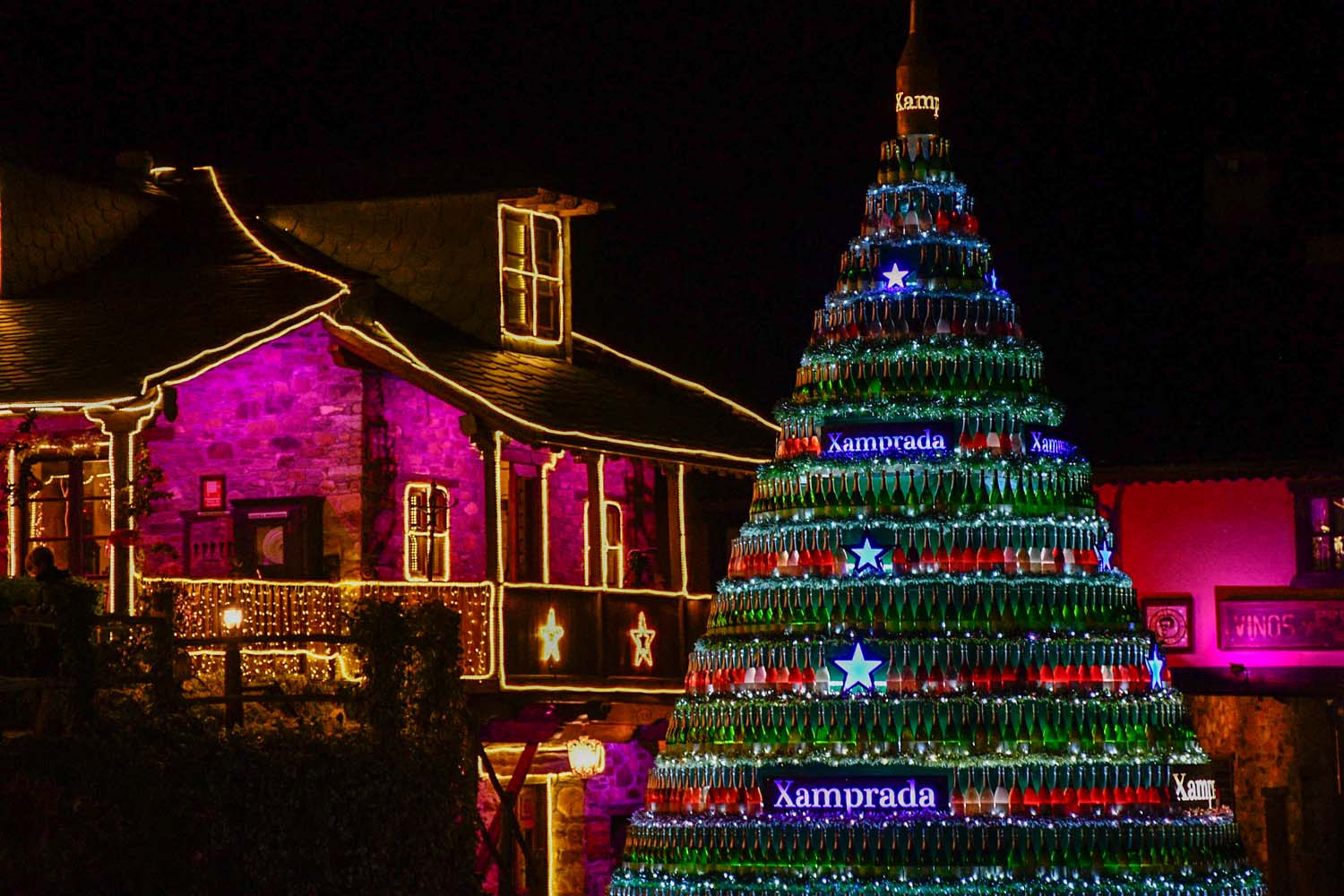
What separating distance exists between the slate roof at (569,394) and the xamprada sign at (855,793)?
24.1 feet

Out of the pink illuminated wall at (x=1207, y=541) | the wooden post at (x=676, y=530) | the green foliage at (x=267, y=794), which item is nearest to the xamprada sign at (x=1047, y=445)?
the green foliage at (x=267, y=794)

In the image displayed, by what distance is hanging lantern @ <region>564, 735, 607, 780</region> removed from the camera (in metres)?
27.1

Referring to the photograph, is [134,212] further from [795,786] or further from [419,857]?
[795,786]

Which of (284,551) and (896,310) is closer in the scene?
(896,310)

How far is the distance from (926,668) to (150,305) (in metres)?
9.68

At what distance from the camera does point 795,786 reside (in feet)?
58.8

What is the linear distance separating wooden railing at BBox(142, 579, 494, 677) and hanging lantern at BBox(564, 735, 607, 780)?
97.8 inches

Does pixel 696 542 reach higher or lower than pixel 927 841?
higher

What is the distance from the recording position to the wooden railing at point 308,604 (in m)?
22.9

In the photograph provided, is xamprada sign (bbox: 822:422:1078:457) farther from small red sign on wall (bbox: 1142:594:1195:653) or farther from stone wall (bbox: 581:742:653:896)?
small red sign on wall (bbox: 1142:594:1195:653)

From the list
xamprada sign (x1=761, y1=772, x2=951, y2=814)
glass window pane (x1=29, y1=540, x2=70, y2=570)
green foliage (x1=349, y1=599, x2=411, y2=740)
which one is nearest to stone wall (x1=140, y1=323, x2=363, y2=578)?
glass window pane (x1=29, y1=540, x2=70, y2=570)

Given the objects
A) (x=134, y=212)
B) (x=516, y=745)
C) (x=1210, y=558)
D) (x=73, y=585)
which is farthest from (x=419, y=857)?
(x=1210, y=558)

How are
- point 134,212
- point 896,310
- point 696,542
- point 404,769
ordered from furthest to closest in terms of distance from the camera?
point 696,542 < point 134,212 < point 404,769 < point 896,310

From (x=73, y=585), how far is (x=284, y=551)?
21.9 ft
